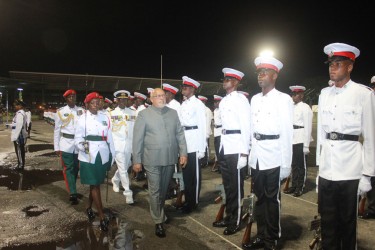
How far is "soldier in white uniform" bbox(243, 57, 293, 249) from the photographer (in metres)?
4.61

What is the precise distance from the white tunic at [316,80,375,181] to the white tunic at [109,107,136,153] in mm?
4578

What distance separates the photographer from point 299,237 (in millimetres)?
5156

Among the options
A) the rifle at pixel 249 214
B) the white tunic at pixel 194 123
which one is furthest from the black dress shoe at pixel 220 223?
the white tunic at pixel 194 123

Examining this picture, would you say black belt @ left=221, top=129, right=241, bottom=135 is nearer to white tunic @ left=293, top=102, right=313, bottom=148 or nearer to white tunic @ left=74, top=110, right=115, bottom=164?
white tunic @ left=74, top=110, right=115, bottom=164

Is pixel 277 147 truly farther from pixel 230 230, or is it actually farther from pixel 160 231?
pixel 160 231

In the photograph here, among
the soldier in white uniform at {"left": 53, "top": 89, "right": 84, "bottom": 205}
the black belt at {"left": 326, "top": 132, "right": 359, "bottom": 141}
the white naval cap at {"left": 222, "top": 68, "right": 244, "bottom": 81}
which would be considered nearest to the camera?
the black belt at {"left": 326, "top": 132, "right": 359, "bottom": 141}

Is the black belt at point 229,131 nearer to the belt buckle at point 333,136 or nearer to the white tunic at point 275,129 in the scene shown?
the white tunic at point 275,129

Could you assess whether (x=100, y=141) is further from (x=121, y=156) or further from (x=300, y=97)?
(x=300, y=97)

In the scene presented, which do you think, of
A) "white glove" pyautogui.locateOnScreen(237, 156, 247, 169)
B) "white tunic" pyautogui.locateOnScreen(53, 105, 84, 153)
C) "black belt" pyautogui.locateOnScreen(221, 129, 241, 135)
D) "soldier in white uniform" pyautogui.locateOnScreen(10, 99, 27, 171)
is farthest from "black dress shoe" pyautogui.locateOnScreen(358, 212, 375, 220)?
"soldier in white uniform" pyautogui.locateOnScreen(10, 99, 27, 171)

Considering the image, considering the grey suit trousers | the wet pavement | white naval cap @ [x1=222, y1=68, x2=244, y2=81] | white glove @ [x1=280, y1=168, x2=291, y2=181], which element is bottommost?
the wet pavement

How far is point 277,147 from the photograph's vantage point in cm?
464

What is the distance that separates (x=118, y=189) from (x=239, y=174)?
3566 mm

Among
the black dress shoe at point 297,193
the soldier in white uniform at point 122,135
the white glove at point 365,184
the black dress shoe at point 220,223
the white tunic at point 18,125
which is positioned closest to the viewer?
the white glove at point 365,184

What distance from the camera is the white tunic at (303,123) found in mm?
7727
